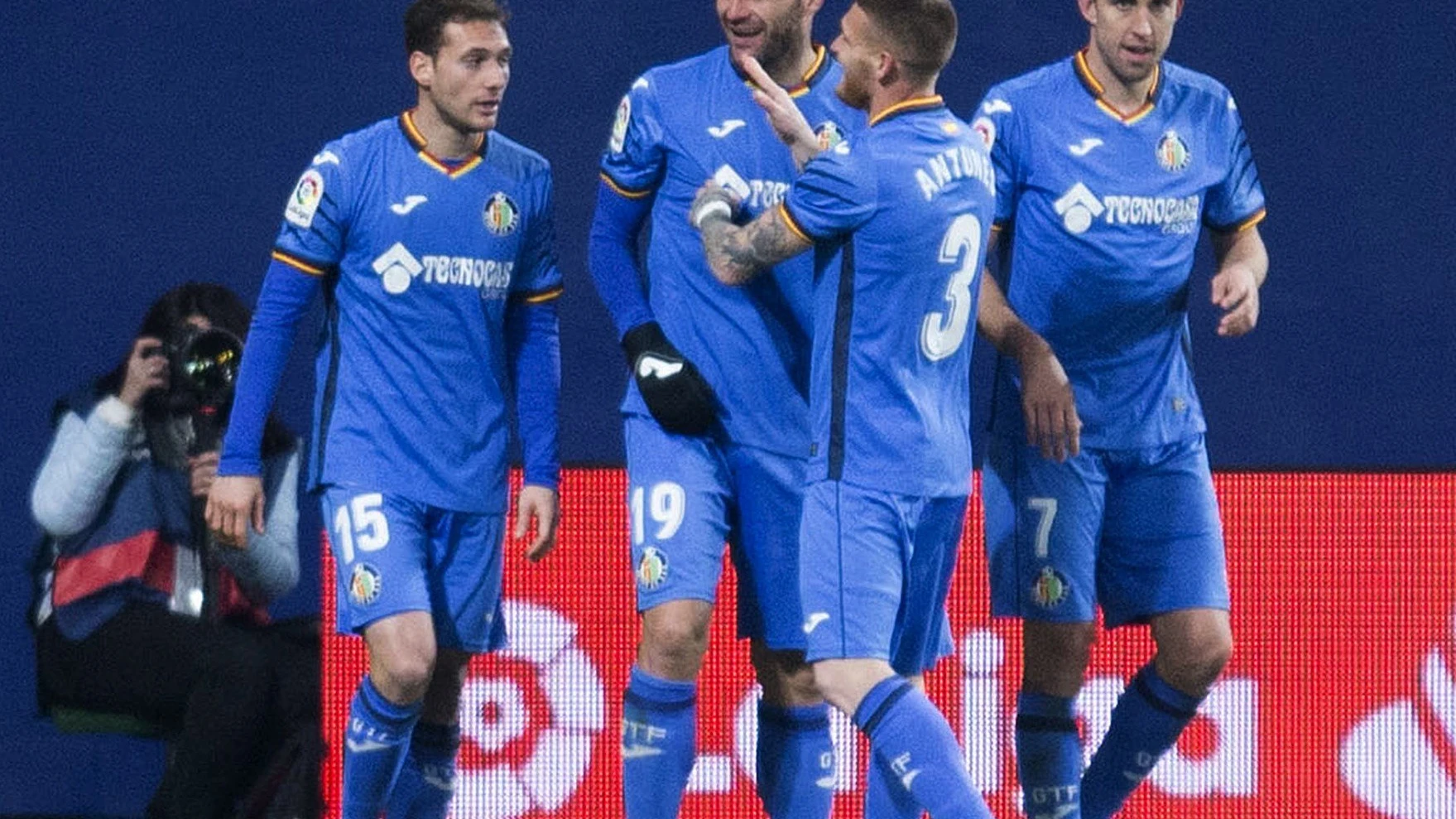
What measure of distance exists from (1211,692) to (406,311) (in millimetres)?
2220

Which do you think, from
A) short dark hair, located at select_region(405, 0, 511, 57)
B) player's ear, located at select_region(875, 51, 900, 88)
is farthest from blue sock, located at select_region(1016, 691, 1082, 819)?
short dark hair, located at select_region(405, 0, 511, 57)

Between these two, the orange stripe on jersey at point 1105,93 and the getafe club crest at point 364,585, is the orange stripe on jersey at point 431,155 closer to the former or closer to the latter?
the getafe club crest at point 364,585

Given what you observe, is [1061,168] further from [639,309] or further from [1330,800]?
[1330,800]

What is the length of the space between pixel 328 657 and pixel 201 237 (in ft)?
4.99

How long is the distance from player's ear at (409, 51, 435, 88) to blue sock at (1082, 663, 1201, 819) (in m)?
1.99

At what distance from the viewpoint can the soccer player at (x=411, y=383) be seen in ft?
17.8

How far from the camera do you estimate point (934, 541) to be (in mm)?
5000

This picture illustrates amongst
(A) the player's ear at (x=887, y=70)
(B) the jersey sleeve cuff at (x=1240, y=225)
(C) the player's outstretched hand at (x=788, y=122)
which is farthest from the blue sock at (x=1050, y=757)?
(A) the player's ear at (x=887, y=70)

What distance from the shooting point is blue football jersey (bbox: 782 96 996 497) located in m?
4.86

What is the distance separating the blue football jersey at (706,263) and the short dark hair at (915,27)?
51 centimetres

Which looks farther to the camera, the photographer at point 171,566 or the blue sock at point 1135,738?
the photographer at point 171,566

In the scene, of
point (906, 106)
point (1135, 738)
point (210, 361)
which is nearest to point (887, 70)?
point (906, 106)

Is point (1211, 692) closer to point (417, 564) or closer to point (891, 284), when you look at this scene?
point (891, 284)

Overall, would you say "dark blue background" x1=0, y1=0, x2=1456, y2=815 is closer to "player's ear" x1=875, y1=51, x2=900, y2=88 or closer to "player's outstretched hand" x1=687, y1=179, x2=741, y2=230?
"player's outstretched hand" x1=687, y1=179, x2=741, y2=230
